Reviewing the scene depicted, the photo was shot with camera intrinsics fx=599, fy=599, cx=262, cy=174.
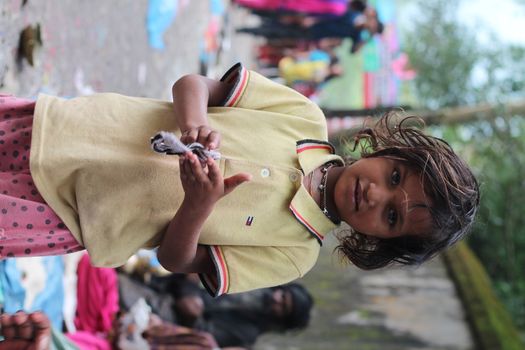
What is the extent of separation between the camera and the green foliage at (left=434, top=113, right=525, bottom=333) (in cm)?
636

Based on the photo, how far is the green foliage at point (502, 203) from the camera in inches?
250

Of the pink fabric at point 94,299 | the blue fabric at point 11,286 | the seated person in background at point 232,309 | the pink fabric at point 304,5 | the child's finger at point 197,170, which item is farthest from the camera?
the pink fabric at point 304,5

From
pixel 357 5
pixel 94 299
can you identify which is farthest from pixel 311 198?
pixel 357 5

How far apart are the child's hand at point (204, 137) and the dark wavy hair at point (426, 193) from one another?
54cm

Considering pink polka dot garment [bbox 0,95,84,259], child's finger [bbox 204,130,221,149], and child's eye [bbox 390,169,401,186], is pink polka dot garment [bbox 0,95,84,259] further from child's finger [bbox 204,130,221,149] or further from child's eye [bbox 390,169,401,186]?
child's eye [bbox 390,169,401,186]

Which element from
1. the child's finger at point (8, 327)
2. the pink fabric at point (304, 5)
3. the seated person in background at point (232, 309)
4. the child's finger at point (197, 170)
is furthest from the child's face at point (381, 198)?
the pink fabric at point (304, 5)

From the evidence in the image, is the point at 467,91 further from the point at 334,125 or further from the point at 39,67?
the point at 39,67

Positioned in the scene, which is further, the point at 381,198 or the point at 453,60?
the point at 453,60

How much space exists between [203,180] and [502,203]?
6.38 meters

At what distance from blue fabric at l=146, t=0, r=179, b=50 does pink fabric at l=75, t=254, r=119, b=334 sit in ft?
5.88

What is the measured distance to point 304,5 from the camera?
278 inches

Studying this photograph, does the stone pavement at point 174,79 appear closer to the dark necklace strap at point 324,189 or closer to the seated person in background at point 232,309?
the seated person in background at point 232,309

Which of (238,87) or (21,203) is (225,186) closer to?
(238,87)

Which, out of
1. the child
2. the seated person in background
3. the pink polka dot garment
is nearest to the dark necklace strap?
the child
